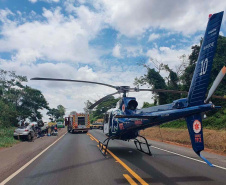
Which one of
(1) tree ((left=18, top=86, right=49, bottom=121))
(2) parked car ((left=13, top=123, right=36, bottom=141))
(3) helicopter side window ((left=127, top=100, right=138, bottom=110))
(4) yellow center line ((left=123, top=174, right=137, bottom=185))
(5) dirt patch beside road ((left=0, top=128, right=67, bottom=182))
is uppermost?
(1) tree ((left=18, top=86, right=49, bottom=121))

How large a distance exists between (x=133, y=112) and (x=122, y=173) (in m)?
3.91

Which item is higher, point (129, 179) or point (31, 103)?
point (31, 103)

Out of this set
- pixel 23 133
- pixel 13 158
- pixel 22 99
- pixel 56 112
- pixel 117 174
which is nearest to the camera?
pixel 117 174

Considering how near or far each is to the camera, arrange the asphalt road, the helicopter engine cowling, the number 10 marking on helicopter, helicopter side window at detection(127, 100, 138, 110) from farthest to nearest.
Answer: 1. helicopter side window at detection(127, 100, 138, 110)
2. the helicopter engine cowling
3. the asphalt road
4. the number 10 marking on helicopter

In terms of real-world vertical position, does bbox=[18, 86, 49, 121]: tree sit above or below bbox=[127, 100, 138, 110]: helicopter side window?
above

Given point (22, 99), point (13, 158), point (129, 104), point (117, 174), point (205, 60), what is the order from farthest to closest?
1. point (22, 99)
2. point (13, 158)
3. point (129, 104)
4. point (117, 174)
5. point (205, 60)

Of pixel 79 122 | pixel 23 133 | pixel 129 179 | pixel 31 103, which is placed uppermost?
pixel 31 103

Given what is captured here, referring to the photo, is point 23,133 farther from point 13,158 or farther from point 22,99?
point 22,99

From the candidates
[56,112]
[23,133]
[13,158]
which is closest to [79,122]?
[23,133]

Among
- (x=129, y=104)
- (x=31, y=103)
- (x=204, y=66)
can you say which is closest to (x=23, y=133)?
(x=129, y=104)

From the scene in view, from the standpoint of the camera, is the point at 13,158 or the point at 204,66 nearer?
the point at 204,66

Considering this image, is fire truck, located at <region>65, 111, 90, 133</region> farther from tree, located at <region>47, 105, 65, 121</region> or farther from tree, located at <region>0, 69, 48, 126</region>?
tree, located at <region>47, 105, 65, 121</region>

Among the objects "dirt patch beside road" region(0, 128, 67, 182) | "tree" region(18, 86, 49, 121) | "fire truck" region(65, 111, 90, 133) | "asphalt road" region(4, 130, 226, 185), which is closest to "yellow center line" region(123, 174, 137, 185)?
"asphalt road" region(4, 130, 226, 185)

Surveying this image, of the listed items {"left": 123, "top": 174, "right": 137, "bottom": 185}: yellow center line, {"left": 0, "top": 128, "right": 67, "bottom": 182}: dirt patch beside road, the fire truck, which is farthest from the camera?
the fire truck
